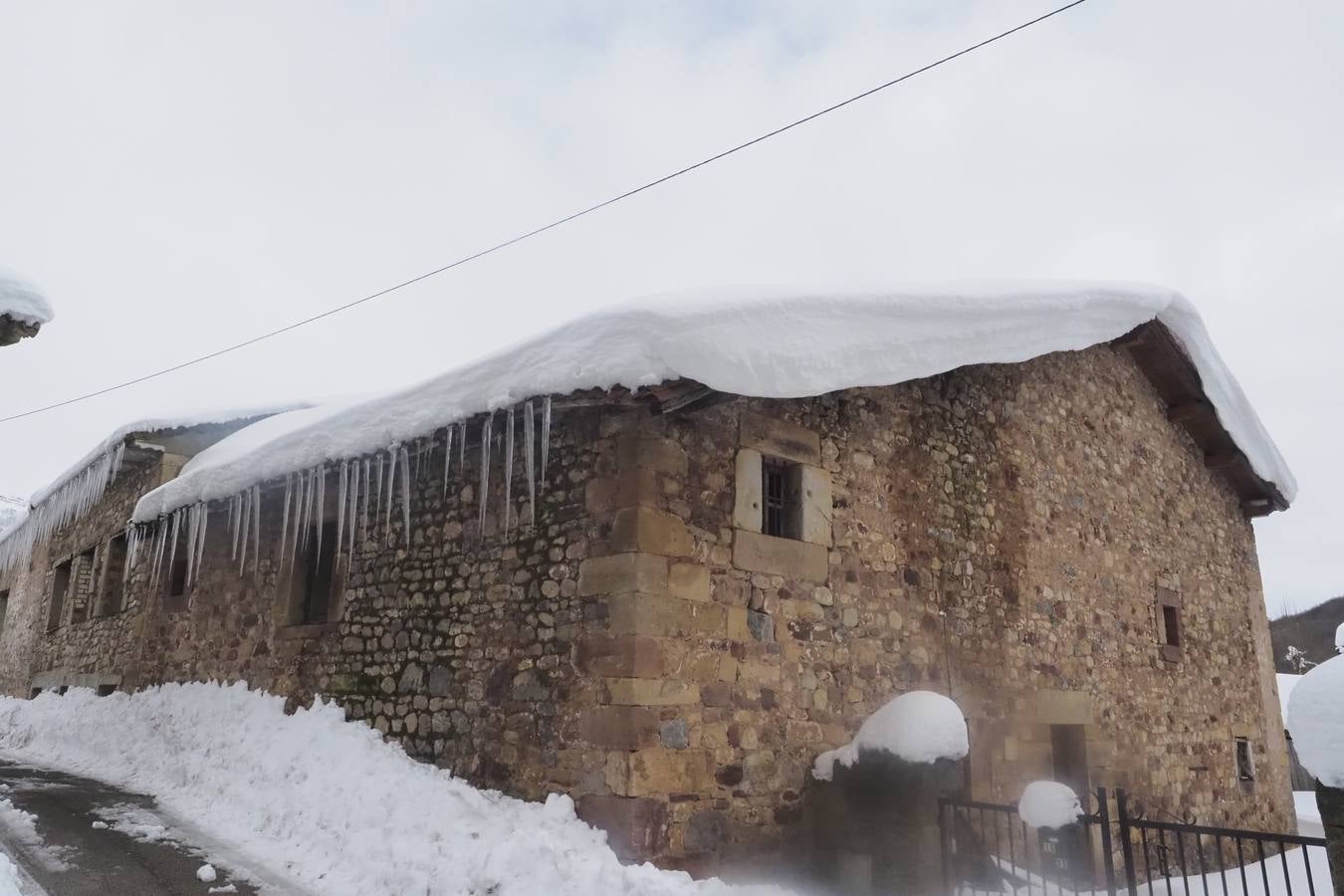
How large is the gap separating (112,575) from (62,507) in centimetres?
295

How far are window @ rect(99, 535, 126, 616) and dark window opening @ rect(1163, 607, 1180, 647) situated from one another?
11774 mm

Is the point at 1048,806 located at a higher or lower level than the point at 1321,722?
lower

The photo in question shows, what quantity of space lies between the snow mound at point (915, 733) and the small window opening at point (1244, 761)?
647cm

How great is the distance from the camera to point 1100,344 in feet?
30.2

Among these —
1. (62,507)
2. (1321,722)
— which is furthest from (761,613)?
(62,507)

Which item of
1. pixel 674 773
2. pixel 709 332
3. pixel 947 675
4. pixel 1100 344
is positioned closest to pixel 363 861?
A: pixel 674 773

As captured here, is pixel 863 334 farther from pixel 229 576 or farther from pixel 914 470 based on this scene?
pixel 229 576

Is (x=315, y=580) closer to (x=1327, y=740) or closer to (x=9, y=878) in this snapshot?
(x=9, y=878)

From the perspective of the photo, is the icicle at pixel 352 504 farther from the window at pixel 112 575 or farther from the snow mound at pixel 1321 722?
the window at pixel 112 575

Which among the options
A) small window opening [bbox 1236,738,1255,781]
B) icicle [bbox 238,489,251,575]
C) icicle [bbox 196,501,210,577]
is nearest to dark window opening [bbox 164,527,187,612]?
icicle [bbox 196,501,210,577]

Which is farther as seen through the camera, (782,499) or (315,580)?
(315,580)

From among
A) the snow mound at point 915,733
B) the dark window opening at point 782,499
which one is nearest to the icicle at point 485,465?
the dark window opening at point 782,499

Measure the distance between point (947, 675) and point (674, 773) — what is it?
100 inches

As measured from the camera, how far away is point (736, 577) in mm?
5414
